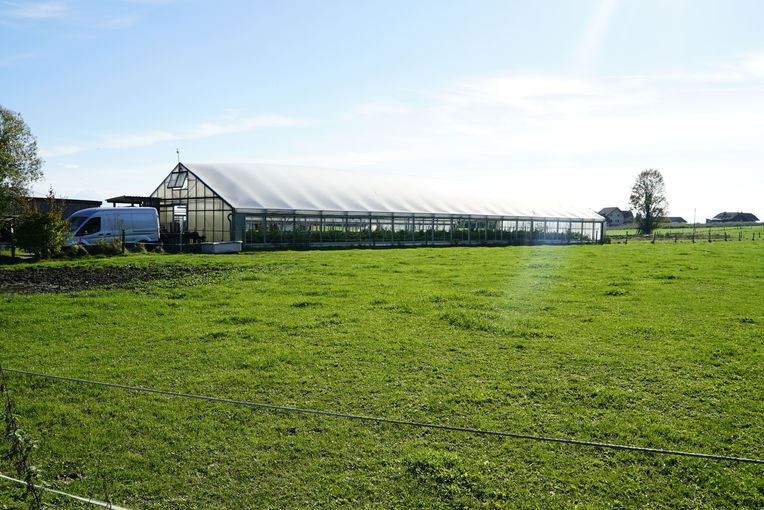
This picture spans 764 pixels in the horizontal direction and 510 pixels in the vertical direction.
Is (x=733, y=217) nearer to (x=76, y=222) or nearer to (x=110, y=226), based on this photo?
(x=110, y=226)

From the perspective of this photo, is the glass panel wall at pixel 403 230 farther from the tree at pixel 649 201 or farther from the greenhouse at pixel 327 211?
the tree at pixel 649 201

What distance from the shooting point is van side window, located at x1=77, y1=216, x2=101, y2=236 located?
29031mm

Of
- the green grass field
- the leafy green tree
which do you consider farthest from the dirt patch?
the leafy green tree

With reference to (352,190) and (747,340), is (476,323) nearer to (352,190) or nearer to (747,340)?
(747,340)

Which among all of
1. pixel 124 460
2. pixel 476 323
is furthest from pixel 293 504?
pixel 476 323

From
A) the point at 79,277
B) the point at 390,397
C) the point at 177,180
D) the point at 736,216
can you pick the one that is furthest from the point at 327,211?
the point at 736,216

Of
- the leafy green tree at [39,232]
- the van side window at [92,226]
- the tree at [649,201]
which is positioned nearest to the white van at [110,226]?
the van side window at [92,226]

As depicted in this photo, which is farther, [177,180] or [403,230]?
[403,230]

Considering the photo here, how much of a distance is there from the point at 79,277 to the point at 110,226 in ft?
42.5

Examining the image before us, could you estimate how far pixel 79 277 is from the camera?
17.6 metres

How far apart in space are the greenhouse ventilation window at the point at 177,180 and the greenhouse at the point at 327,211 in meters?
0.07

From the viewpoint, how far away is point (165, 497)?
4836 mm

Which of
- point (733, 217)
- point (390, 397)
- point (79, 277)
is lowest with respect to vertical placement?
point (390, 397)

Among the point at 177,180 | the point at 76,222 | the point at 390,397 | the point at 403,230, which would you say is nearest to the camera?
the point at 390,397
